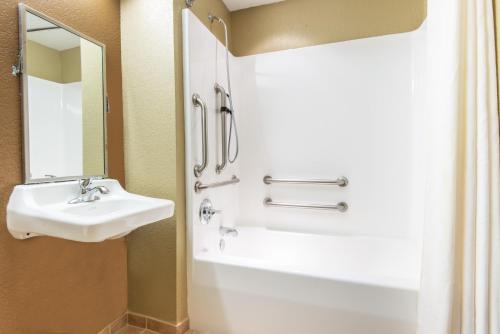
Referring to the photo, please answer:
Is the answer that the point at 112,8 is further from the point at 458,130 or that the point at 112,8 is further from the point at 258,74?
the point at 458,130

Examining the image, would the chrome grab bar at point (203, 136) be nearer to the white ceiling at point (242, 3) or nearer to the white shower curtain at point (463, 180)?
the white ceiling at point (242, 3)

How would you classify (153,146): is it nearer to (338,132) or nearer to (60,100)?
(60,100)

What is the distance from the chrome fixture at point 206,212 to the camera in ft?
5.69

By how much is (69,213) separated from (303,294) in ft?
3.93

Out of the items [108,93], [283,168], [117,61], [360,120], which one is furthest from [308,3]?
[108,93]

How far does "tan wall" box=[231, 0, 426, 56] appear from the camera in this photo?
1944 millimetres

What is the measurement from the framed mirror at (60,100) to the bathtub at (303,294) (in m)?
0.87

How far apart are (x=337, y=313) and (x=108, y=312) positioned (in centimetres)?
132

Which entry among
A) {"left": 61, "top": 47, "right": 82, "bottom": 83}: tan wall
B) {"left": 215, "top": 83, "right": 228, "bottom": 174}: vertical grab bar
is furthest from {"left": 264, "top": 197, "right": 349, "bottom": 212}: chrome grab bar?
{"left": 61, "top": 47, "right": 82, "bottom": 83}: tan wall

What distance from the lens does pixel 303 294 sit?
1356 millimetres

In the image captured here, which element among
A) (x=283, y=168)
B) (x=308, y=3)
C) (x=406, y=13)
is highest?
(x=308, y=3)

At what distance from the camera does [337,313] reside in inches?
51.3

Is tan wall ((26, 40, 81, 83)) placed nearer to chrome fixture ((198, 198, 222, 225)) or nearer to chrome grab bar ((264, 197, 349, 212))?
chrome fixture ((198, 198, 222, 225))

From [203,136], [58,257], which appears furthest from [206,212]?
[58,257]
